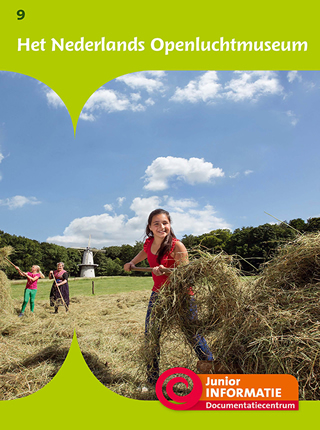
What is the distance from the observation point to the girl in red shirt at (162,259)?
2801mm

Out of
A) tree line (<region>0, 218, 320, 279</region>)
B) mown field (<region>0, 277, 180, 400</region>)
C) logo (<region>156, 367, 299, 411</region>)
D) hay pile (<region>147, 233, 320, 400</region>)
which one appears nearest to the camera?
logo (<region>156, 367, 299, 411</region>)

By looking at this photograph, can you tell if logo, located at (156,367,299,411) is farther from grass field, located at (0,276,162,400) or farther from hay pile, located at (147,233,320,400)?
grass field, located at (0,276,162,400)

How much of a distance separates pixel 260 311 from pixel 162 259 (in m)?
1.10

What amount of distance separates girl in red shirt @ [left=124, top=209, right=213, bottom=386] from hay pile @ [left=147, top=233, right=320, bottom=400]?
0.09 m

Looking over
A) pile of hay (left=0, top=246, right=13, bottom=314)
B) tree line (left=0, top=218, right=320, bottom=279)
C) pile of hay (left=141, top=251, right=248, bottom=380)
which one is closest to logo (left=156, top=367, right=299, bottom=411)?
pile of hay (left=141, top=251, right=248, bottom=380)

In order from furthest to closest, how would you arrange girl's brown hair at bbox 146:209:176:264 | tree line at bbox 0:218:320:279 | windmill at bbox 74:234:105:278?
windmill at bbox 74:234:105:278 → tree line at bbox 0:218:320:279 → girl's brown hair at bbox 146:209:176:264

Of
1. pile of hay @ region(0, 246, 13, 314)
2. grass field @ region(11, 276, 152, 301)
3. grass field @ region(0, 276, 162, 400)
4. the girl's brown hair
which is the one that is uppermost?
the girl's brown hair

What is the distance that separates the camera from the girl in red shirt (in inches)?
110

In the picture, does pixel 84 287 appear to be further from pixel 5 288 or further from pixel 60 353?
pixel 60 353

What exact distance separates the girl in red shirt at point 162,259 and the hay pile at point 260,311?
88mm

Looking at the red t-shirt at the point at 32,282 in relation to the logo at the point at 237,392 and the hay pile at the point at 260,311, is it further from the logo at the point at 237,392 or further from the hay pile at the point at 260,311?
the logo at the point at 237,392

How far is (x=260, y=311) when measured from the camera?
2664 millimetres

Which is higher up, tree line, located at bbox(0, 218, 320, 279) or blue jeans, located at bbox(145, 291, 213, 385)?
tree line, located at bbox(0, 218, 320, 279)

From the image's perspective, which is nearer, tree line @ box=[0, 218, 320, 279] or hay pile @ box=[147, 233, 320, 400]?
hay pile @ box=[147, 233, 320, 400]
